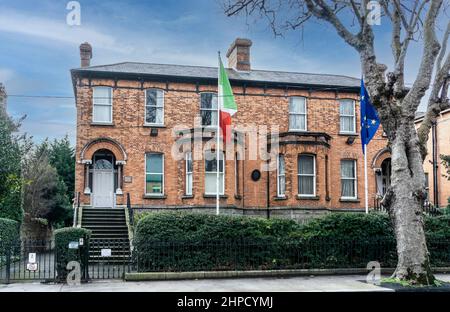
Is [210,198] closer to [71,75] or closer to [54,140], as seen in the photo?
[71,75]

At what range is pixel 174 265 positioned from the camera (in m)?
16.9

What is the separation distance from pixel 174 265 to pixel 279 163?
42.2 ft

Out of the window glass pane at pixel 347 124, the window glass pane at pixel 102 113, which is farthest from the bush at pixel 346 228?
the window glass pane at pixel 102 113

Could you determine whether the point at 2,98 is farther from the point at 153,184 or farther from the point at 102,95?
the point at 153,184

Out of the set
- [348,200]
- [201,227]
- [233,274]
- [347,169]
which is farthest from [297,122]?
[233,274]

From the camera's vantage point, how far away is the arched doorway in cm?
2747

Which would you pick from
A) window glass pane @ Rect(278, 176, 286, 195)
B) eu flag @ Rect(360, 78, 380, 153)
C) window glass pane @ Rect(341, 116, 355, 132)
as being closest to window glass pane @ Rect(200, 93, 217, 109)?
window glass pane @ Rect(278, 176, 286, 195)

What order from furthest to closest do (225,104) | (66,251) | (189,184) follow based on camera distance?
1. (189,184)
2. (225,104)
3. (66,251)

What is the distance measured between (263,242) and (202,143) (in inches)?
400

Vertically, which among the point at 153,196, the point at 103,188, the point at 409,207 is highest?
the point at 103,188

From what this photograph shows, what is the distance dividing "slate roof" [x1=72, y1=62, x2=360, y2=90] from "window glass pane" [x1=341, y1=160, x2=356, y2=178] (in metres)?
4.09

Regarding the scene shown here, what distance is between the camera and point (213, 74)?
29375 millimetres
